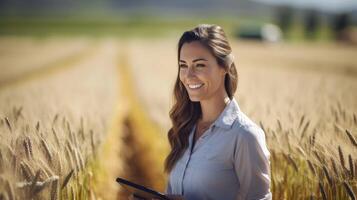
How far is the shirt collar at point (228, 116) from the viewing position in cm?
320

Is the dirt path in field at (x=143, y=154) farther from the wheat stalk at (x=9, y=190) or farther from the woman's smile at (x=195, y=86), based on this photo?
the wheat stalk at (x=9, y=190)

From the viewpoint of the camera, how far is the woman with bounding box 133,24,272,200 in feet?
10.0

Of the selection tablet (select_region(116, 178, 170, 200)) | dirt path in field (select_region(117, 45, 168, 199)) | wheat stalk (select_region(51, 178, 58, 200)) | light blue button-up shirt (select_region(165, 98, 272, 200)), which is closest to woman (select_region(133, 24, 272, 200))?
light blue button-up shirt (select_region(165, 98, 272, 200))

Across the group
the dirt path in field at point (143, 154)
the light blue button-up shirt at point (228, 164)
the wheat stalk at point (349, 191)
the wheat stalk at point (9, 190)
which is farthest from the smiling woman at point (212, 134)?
the dirt path in field at point (143, 154)

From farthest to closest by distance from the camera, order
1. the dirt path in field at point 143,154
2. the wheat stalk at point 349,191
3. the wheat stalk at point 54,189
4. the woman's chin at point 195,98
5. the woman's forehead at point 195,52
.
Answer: the dirt path in field at point 143,154, the woman's chin at point 195,98, the woman's forehead at point 195,52, the wheat stalk at point 54,189, the wheat stalk at point 349,191

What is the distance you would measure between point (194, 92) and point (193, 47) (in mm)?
295

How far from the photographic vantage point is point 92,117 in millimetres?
5645

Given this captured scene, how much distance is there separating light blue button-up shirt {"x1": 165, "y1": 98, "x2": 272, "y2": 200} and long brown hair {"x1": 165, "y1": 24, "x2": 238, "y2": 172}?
7.6 inches

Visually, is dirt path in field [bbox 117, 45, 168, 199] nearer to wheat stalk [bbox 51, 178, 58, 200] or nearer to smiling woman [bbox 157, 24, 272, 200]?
smiling woman [bbox 157, 24, 272, 200]

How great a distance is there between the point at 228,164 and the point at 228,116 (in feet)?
0.97

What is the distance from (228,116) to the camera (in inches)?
128

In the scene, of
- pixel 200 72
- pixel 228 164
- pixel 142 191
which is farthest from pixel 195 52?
pixel 142 191

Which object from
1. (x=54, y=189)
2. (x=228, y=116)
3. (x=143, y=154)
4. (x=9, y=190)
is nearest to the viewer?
(x=9, y=190)

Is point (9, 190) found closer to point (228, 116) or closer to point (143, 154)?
point (228, 116)
